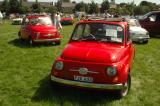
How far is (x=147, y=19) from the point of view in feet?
70.7

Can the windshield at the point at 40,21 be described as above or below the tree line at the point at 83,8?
above

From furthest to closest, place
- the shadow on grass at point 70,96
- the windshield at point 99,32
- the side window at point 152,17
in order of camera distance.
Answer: the side window at point 152,17
the windshield at point 99,32
the shadow on grass at point 70,96

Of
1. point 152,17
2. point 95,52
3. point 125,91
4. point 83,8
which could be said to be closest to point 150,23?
point 152,17

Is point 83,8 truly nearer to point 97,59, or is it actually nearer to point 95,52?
point 95,52

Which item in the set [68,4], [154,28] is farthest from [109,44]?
[68,4]

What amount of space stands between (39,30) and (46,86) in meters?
7.75

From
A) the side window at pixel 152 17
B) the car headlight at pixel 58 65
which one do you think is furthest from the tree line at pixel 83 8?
the car headlight at pixel 58 65

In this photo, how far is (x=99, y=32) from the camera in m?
8.22

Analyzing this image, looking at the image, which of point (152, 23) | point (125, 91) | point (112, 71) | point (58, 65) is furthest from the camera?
point (152, 23)

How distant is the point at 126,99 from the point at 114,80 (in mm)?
A: 833

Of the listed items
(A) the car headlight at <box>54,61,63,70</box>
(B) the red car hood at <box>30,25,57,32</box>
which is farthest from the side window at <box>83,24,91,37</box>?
(B) the red car hood at <box>30,25,57,32</box>

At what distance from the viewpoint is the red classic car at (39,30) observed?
1568 centimetres

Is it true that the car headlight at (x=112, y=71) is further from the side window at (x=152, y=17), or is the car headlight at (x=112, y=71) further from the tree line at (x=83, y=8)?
the tree line at (x=83, y=8)

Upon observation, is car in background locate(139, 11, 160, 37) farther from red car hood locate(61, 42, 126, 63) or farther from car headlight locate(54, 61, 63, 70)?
car headlight locate(54, 61, 63, 70)
